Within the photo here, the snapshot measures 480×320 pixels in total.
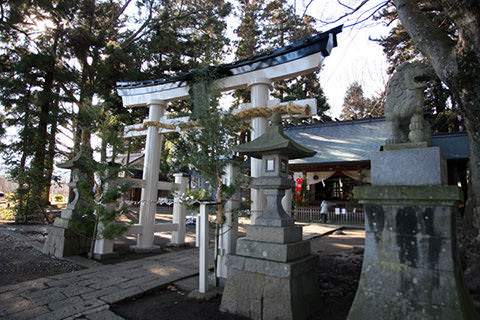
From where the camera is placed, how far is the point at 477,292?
3.32m

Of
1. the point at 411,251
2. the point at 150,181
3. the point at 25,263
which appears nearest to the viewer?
the point at 411,251

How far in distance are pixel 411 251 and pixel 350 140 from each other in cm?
1477

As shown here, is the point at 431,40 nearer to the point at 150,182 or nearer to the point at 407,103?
the point at 407,103

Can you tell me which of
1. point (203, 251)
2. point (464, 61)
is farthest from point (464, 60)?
point (203, 251)

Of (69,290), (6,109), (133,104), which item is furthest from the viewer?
(6,109)

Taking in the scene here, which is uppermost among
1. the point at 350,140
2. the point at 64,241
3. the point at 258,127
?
the point at 350,140

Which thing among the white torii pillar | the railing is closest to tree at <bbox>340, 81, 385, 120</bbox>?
the railing

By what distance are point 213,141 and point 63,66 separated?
1231cm

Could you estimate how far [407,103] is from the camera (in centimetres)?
288

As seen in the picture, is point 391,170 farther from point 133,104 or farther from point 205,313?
point 133,104

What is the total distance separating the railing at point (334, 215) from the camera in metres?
13.5

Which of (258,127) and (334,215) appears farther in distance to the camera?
(334,215)

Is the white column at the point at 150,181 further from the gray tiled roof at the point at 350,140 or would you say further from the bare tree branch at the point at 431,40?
the gray tiled roof at the point at 350,140

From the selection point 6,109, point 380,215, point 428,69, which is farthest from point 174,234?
→ point 6,109
